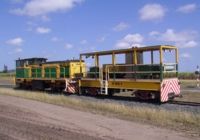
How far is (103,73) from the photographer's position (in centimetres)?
2625

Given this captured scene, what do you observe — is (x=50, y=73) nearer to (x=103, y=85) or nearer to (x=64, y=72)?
(x=64, y=72)

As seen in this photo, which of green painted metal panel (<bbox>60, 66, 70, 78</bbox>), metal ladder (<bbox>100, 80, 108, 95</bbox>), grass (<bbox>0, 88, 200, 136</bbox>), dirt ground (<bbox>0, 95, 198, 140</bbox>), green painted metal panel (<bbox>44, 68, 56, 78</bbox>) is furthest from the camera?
green painted metal panel (<bbox>44, 68, 56, 78</bbox>)

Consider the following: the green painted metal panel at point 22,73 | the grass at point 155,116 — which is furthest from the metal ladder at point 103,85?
the green painted metal panel at point 22,73

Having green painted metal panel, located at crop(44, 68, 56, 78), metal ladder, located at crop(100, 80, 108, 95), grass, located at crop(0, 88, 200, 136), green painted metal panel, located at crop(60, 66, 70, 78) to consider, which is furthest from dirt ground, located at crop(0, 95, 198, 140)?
green painted metal panel, located at crop(44, 68, 56, 78)

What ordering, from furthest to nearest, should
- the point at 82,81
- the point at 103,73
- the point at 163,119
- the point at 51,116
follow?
the point at 82,81
the point at 103,73
the point at 51,116
the point at 163,119

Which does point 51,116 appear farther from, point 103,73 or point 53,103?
point 103,73

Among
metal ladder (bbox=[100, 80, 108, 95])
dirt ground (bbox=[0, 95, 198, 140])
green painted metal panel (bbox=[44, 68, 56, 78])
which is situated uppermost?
green painted metal panel (bbox=[44, 68, 56, 78])

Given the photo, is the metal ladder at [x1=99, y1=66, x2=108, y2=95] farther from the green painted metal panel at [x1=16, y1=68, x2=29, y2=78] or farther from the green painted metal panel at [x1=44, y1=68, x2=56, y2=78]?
the green painted metal panel at [x1=16, y1=68, x2=29, y2=78]

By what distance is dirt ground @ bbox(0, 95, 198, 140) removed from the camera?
11.1m

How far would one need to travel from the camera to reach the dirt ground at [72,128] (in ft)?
36.5

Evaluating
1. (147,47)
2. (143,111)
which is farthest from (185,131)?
(147,47)

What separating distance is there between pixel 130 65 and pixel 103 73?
3091 millimetres

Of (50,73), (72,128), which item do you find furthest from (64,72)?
(72,128)

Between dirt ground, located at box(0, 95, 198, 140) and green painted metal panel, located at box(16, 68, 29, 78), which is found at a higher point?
green painted metal panel, located at box(16, 68, 29, 78)
